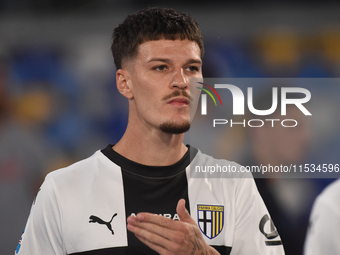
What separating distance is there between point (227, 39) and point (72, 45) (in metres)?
0.78

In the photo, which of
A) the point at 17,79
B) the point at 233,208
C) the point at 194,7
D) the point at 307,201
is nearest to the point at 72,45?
the point at 17,79

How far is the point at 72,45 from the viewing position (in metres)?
1.76

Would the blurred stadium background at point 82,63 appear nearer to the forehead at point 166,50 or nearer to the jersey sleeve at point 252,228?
the forehead at point 166,50

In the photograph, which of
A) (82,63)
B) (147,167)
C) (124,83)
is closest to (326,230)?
(147,167)

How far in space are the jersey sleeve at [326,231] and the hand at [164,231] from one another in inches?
18.4

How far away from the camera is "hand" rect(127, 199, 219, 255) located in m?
1.04

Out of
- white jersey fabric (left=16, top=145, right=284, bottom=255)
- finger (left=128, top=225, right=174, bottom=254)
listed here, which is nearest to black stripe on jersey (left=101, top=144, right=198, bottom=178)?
white jersey fabric (left=16, top=145, right=284, bottom=255)

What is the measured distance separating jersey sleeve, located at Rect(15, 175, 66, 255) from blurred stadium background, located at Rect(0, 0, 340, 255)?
0.36 meters

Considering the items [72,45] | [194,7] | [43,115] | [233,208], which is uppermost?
[194,7]

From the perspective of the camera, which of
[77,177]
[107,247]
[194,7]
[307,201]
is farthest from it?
[194,7]

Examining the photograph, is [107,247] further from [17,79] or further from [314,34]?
[314,34]

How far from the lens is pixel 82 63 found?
5.76 ft

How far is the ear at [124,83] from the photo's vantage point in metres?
1.44

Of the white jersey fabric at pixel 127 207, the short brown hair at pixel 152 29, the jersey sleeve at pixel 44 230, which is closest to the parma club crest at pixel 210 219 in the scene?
the white jersey fabric at pixel 127 207
